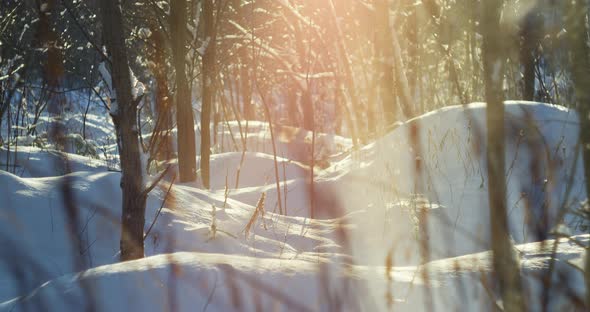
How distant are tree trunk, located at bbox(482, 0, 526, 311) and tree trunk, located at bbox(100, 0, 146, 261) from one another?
179 cm

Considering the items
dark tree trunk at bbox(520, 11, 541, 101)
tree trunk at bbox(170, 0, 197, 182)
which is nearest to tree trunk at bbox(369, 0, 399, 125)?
dark tree trunk at bbox(520, 11, 541, 101)

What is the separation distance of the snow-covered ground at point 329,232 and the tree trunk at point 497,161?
73 mm

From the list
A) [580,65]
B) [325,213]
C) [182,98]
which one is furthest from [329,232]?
[580,65]

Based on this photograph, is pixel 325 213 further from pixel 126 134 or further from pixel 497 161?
pixel 497 161

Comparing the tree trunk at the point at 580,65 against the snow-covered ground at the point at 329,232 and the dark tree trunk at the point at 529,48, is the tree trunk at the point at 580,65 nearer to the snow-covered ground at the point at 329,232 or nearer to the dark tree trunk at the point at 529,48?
the snow-covered ground at the point at 329,232

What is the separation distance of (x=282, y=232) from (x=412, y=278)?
80.4 inches

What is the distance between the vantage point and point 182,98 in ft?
18.7

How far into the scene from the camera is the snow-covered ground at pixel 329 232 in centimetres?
175

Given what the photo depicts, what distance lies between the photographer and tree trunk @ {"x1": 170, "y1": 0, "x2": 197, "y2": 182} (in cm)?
538

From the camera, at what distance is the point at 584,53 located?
3.97 ft

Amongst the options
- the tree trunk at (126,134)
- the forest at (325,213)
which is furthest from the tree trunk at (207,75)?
the tree trunk at (126,134)

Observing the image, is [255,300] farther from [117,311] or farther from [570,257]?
[570,257]

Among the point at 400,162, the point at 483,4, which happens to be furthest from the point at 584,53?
the point at 400,162

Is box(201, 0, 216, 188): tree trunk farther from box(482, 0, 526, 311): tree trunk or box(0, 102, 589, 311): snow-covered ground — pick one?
box(482, 0, 526, 311): tree trunk
